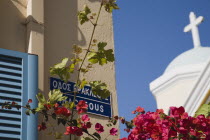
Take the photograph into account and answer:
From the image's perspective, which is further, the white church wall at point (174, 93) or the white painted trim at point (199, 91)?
the white church wall at point (174, 93)

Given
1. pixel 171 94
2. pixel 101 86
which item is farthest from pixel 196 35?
pixel 101 86

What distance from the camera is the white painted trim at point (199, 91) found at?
9.94m

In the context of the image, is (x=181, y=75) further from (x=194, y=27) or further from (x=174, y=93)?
(x=194, y=27)

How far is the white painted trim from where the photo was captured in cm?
994

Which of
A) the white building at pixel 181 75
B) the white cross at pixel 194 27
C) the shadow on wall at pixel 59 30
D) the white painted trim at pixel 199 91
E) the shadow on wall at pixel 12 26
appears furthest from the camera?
the white cross at pixel 194 27

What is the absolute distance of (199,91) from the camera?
1018cm

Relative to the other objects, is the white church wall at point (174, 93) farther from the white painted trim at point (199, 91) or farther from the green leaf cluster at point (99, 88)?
the green leaf cluster at point (99, 88)

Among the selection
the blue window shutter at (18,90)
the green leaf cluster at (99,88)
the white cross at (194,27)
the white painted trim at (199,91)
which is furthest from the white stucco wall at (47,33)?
the white cross at (194,27)

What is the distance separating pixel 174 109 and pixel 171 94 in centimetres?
1875

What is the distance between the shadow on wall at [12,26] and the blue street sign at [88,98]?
0.55 meters

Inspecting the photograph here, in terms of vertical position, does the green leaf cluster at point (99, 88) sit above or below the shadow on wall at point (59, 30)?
below

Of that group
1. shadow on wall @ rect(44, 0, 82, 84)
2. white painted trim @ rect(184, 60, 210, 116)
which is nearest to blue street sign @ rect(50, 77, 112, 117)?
shadow on wall @ rect(44, 0, 82, 84)

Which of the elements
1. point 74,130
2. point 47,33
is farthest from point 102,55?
point 47,33

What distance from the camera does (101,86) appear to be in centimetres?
369
